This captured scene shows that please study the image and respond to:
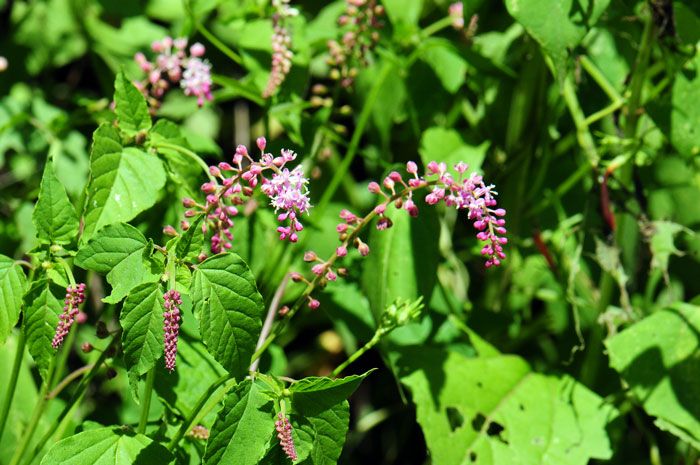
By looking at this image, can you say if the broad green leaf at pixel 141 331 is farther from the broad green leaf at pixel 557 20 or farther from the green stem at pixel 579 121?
Answer: the green stem at pixel 579 121

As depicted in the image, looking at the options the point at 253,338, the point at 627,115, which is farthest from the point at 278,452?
the point at 627,115

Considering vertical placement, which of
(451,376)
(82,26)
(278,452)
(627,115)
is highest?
(627,115)

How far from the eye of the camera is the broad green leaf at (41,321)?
1175 millimetres

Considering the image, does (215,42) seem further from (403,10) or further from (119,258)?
(119,258)

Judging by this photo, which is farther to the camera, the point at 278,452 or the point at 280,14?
the point at 280,14

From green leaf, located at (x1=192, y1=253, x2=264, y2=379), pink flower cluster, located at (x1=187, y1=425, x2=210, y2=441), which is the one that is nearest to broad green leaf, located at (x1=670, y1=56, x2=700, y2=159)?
green leaf, located at (x1=192, y1=253, x2=264, y2=379)

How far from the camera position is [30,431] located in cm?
137

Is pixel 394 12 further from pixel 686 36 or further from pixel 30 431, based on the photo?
pixel 30 431

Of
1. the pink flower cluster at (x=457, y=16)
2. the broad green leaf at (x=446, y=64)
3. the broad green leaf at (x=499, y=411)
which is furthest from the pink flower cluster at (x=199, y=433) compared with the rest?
the pink flower cluster at (x=457, y=16)

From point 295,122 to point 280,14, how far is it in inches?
10.2

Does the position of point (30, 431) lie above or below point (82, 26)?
below

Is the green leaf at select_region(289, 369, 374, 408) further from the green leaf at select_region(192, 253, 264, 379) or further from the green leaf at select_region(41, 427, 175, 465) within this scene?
the green leaf at select_region(41, 427, 175, 465)

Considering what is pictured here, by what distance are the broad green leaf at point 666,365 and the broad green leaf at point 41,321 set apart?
1.19 metres

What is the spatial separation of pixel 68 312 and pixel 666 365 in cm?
129
